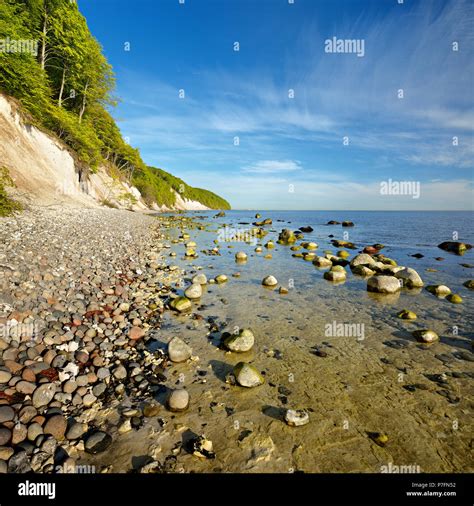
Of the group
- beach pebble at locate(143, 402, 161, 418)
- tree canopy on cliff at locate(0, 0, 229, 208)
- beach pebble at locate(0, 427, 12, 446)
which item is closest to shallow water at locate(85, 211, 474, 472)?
beach pebble at locate(143, 402, 161, 418)

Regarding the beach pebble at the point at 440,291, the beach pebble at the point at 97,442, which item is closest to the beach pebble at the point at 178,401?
the beach pebble at the point at 97,442

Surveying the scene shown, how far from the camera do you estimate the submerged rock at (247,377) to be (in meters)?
4.99

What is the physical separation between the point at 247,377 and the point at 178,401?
1443mm

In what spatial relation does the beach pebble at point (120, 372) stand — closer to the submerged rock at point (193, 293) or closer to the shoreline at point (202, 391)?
the shoreline at point (202, 391)

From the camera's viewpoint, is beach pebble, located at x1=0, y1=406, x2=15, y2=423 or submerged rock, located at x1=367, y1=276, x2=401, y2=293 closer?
beach pebble, located at x1=0, y1=406, x2=15, y2=423

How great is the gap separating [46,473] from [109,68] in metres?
49.3

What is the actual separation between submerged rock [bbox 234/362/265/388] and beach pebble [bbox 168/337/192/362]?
1.35 m

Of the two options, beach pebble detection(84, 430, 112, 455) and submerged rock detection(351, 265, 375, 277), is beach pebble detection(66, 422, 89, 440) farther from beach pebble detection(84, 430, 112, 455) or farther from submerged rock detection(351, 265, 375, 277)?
submerged rock detection(351, 265, 375, 277)

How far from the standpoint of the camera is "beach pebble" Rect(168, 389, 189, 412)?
14.0 ft

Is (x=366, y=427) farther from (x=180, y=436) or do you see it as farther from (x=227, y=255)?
(x=227, y=255)

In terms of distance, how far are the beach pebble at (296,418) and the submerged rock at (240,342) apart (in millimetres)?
2210

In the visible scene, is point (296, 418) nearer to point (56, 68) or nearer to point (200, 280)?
point (200, 280)

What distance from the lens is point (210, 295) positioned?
33.3 ft

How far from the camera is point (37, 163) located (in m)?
24.9
